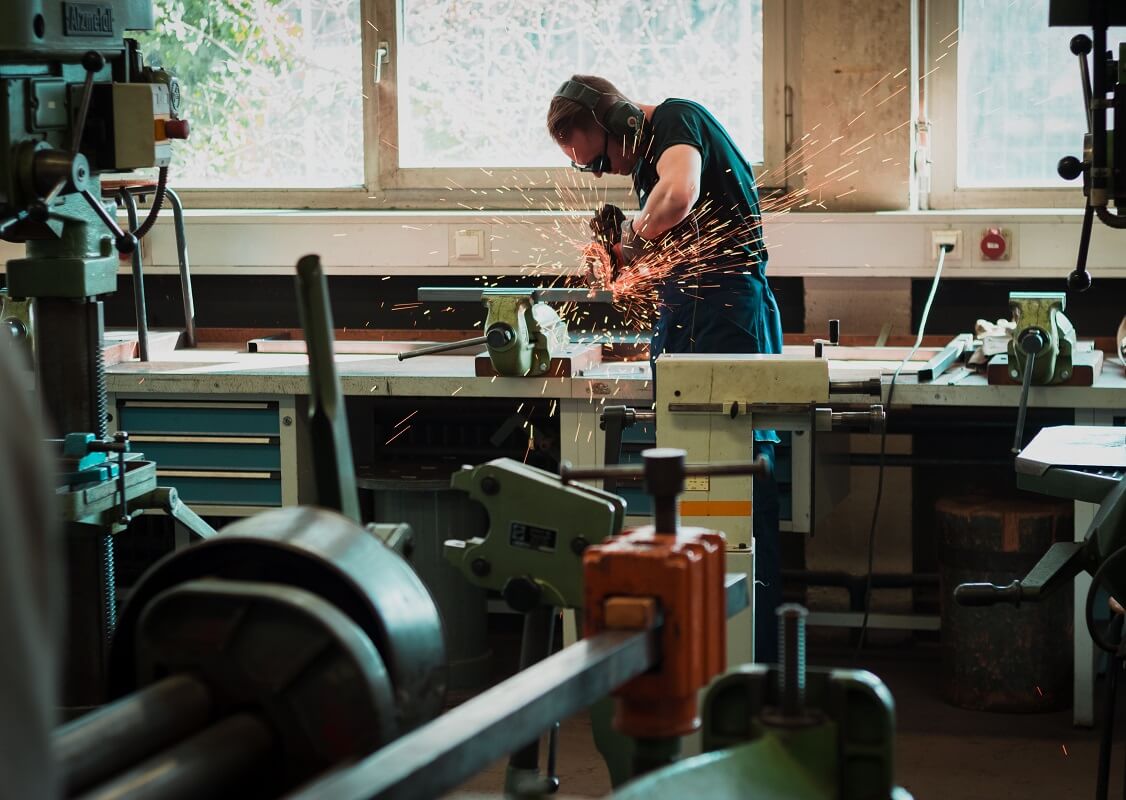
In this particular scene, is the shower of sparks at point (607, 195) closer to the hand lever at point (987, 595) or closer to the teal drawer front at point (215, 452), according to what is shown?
the teal drawer front at point (215, 452)

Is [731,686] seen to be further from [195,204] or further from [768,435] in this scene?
[195,204]

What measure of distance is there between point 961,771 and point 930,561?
1.10 m

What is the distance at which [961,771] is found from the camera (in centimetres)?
323

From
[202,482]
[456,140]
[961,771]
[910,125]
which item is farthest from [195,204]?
[961,771]

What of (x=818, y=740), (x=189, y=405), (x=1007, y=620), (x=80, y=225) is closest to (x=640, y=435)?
(x=1007, y=620)

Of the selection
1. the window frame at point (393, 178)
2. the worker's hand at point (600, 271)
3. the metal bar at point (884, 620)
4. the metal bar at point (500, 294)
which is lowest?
the metal bar at point (884, 620)

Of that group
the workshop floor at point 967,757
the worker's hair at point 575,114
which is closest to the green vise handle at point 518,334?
the worker's hair at point 575,114

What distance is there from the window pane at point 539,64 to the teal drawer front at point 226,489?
1.28m

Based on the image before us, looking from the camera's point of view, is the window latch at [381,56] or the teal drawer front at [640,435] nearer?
the teal drawer front at [640,435]

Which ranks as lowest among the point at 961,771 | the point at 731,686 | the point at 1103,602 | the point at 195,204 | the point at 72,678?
the point at 961,771

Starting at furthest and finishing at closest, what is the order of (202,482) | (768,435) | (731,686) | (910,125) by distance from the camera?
(910,125) < (202,482) < (768,435) < (731,686)

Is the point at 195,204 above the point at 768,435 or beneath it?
above

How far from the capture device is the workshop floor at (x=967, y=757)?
3125 mm

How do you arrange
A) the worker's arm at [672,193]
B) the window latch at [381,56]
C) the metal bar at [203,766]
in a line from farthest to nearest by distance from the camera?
the window latch at [381,56] → the worker's arm at [672,193] → the metal bar at [203,766]
